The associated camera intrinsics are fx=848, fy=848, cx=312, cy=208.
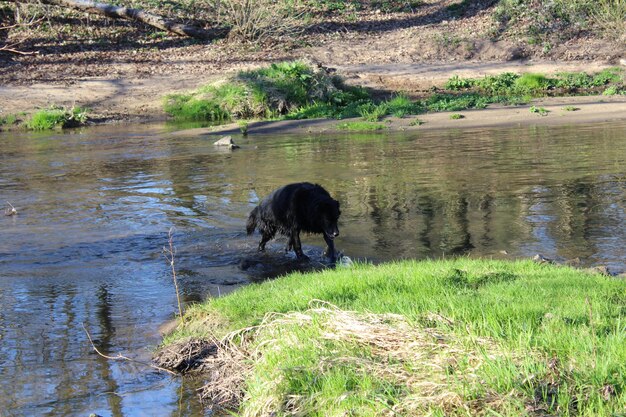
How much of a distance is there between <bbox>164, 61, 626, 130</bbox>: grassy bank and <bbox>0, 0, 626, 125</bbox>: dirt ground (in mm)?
1235

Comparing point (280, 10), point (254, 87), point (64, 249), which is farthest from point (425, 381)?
point (280, 10)

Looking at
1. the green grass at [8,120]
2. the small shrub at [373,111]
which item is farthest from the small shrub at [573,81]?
the green grass at [8,120]

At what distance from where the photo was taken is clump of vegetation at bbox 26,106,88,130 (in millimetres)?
26688

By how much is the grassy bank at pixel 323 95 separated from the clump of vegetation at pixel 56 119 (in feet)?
9.91

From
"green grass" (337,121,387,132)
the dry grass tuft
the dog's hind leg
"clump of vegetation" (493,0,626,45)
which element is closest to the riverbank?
"green grass" (337,121,387,132)

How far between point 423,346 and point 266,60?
96.2 ft

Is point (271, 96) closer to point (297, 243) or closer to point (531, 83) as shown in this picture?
point (531, 83)

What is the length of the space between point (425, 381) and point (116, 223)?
8.81 m

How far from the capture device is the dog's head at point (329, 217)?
10117mm

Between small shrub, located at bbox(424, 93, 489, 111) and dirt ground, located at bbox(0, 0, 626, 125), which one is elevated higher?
dirt ground, located at bbox(0, 0, 626, 125)

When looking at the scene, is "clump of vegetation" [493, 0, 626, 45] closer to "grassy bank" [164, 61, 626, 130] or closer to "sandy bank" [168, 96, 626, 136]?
"grassy bank" [164, 61, 626, 130]

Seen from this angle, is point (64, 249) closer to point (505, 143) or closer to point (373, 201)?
point (373, 201)

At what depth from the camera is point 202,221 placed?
12711 millimetres

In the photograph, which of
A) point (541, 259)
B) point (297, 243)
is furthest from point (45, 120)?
point (541, 259)
